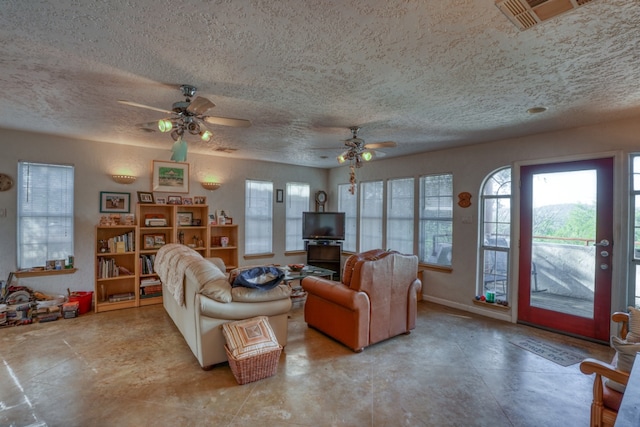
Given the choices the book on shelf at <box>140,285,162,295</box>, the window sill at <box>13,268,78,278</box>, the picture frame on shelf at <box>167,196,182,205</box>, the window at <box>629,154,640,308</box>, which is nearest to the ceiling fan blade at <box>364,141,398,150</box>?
the window at <box>629,154,640,308</box>

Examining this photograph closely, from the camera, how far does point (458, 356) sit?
316 centimetres

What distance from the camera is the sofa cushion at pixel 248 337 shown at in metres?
2.59

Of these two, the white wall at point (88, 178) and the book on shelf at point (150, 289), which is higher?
the white wall at point (88, 178)

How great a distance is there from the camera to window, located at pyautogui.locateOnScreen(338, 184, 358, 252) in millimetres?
6703

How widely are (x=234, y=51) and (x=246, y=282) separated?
1916 millimetres

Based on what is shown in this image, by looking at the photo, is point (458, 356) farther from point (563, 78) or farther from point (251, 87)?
point (251, 87)

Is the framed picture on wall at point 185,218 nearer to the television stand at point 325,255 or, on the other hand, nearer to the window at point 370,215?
the television stand at point 325,255

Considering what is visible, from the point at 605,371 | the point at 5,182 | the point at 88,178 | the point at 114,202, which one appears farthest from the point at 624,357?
the point at 5,182

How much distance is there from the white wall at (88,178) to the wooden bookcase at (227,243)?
23 centimetres

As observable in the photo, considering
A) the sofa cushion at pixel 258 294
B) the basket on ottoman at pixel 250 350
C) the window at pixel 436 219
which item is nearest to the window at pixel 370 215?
the window at pixel 436 219

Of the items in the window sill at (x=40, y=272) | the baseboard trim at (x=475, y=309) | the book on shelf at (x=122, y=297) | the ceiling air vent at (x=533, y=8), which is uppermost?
the ceiling air vent at (x=533, y=8)

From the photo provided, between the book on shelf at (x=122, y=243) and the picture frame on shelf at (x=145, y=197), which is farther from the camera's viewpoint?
the picture frame on shelf at (x=145, y=197)

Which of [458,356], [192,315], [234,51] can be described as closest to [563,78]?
[234,51]

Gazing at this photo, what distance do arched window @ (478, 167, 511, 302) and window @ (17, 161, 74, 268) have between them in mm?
6229
